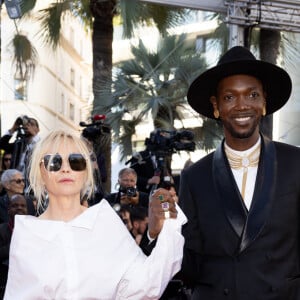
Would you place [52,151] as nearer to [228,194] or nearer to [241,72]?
[228,194]

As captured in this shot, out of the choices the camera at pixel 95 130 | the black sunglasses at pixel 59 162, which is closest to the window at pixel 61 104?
the camera at pixel 95 130

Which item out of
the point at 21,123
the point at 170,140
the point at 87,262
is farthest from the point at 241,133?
the point at 21,123

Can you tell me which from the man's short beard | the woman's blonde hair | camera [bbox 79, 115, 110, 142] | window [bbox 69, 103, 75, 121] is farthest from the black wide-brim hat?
window [bbox 69, 103, 75, 121]

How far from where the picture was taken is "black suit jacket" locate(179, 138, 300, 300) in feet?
9.58

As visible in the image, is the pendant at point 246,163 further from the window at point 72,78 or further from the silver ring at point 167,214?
the window at point 72,78

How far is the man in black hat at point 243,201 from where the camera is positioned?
293 centimetres

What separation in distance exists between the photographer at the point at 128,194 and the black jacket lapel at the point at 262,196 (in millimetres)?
3726

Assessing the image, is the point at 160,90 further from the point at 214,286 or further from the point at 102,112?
the point at 214,286

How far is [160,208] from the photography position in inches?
99.2

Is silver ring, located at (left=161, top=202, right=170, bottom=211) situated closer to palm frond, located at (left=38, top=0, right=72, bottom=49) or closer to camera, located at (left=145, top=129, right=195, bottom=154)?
camera, located at (left=145, top=129, right=195, bottom=154)

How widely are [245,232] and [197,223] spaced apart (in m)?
0.27

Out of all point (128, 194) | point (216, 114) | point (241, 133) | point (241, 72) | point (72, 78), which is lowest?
point (128, 194)

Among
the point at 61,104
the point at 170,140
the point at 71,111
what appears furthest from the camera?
the point at 71,111

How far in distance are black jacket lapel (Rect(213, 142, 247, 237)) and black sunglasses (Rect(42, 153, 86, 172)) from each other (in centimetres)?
71
